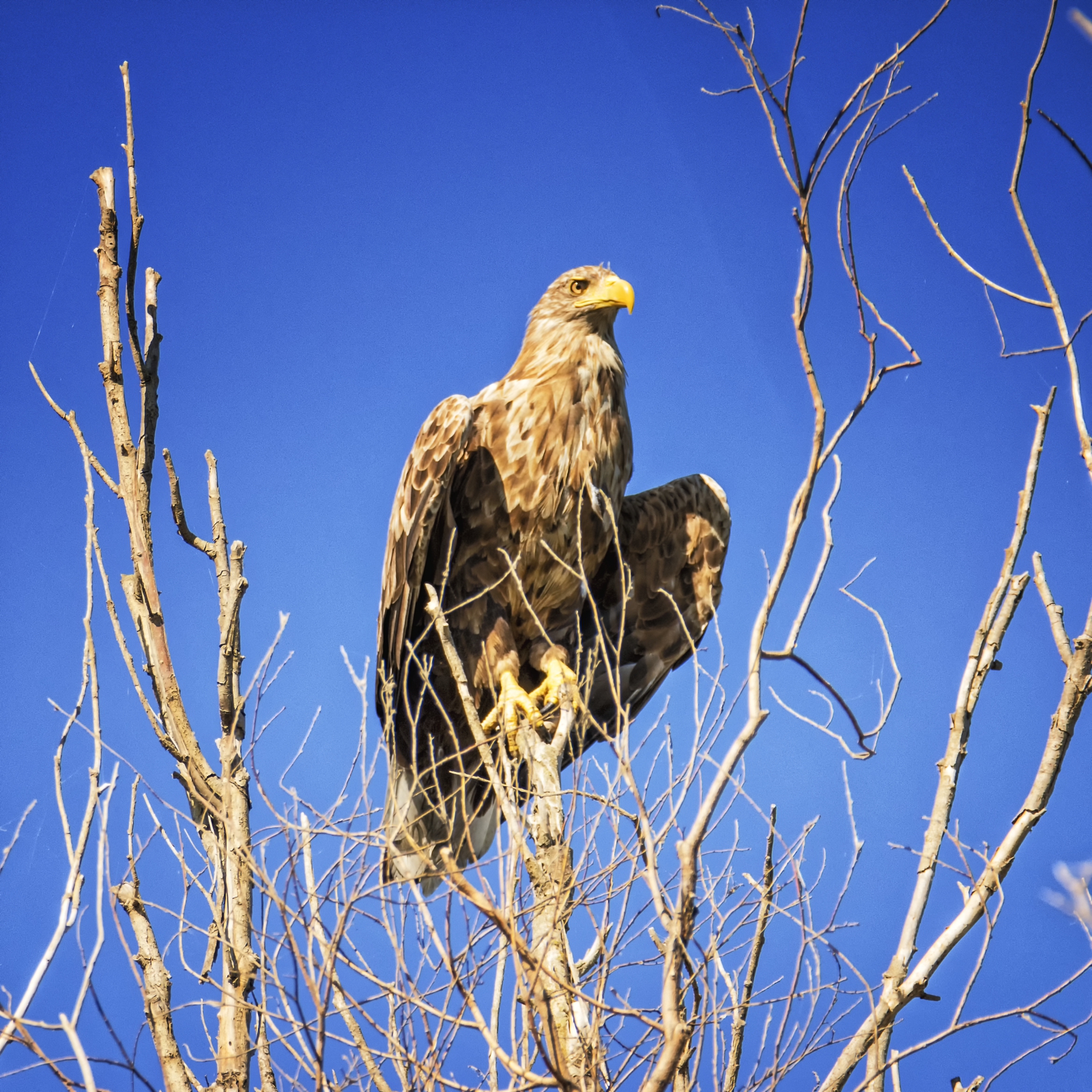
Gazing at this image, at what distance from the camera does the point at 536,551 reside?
4121mm

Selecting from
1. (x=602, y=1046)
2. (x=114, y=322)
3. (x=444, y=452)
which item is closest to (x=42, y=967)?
(x=602, y=1046)

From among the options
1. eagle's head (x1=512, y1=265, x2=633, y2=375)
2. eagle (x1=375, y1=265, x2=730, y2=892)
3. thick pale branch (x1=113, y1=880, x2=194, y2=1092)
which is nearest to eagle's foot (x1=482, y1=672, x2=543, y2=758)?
eagle (x1=375, y1=265, x2=730, y2=892)

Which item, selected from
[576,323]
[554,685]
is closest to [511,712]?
[554,685]

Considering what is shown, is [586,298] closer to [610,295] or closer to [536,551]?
[610,295]

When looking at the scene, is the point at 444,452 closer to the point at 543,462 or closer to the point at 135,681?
the point at 543,462

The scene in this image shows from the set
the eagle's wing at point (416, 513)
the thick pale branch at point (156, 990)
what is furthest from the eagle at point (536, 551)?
the thick pale branch at point (156, 990)

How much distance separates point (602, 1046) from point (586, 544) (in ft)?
7.29

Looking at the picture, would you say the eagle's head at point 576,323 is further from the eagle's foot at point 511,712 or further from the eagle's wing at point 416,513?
the eagle's foot at point 511,712

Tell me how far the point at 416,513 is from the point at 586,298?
129 centimetres

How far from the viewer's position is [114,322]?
2.41 metres

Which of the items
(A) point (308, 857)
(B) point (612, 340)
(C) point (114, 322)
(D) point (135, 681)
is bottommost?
(A) point (308, 857)

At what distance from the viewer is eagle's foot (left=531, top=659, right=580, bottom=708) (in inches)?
156

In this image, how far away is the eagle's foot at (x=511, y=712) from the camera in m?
3.71

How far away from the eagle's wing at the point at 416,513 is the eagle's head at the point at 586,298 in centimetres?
79
